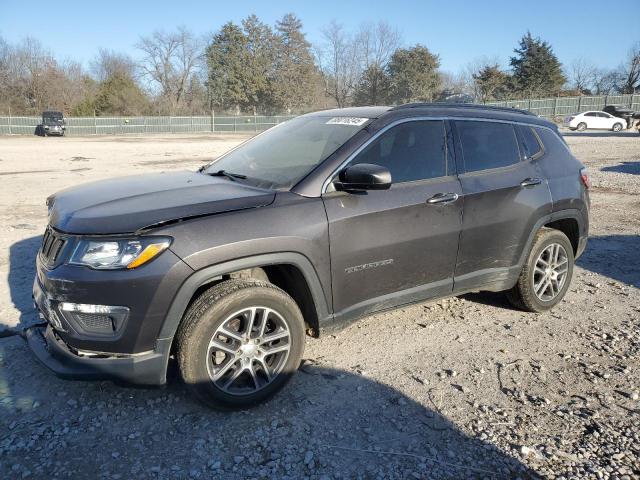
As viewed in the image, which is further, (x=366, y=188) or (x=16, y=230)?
(x=16, y=230)

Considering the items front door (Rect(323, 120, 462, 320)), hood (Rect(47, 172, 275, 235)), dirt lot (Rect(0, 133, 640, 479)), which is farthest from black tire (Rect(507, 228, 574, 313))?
hood (Rect(47, 172, 275, 235))

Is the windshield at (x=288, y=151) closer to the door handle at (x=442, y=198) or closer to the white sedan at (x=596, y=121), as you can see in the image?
the door handle at (x=442, y=198)

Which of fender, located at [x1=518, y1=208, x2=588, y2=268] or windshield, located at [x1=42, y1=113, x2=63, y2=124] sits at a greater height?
windshield, located at [x1=42, y1=113, x2=63, y2=124]

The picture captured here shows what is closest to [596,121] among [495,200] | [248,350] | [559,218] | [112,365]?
[559,218]

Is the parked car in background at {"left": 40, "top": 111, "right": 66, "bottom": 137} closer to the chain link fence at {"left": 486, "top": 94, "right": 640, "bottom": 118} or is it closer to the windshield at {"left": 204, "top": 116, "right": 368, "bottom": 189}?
the chain link fence at {"left": 486, "top": 94, "right": 640, "bottom": 118}

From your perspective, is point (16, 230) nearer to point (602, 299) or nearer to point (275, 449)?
point (275, 449)

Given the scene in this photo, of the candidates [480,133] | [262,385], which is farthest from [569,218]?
[262,385]

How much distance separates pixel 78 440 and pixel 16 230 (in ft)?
17.9

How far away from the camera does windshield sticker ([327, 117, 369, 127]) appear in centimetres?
370

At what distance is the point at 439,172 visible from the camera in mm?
3812

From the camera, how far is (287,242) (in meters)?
3.04

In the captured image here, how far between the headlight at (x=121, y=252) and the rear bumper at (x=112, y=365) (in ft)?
1.60

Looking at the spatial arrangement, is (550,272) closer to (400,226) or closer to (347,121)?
(400,226)

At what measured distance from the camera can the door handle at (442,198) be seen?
365 cm
